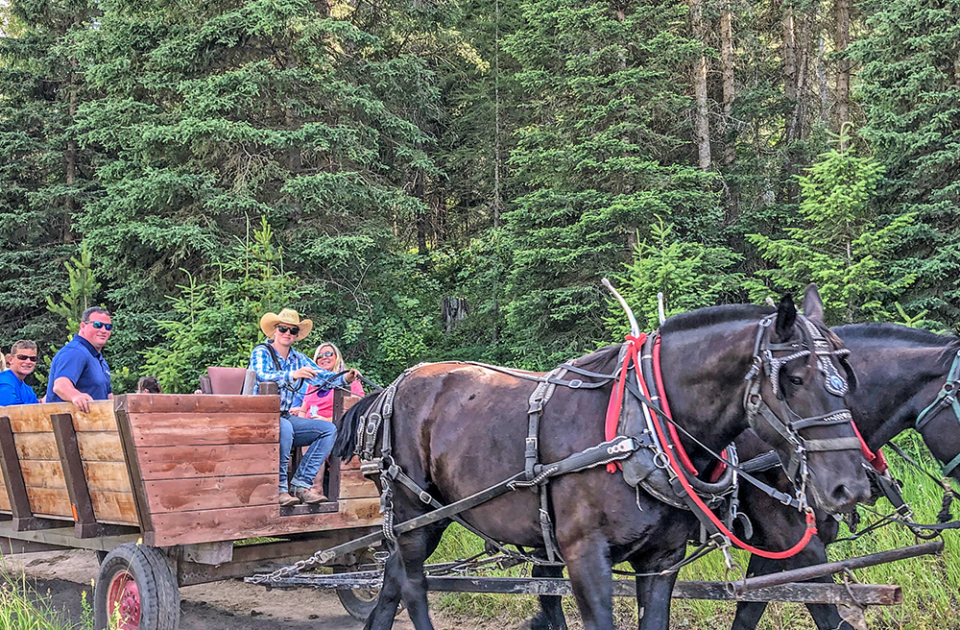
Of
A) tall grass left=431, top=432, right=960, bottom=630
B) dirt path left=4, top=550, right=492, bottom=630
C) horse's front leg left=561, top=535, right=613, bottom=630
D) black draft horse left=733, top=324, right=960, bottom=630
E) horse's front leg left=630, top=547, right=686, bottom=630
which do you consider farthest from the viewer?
dirt path left=4, top=550, right=492, bottom=630

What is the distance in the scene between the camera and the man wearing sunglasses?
7.46 metres

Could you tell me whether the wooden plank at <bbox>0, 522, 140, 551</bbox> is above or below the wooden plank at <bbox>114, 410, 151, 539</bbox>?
below

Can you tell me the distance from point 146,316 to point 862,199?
11.5m

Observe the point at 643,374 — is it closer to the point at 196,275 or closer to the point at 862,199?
the point at 862,199

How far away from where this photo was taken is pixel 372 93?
16.0 metres

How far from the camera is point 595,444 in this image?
379cm

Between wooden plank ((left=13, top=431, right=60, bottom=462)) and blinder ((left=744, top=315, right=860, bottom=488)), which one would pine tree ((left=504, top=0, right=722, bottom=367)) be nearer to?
wooden plank ((left=13, top=431, right=60, bottom=462))

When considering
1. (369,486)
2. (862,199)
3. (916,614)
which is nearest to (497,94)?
(862,199)

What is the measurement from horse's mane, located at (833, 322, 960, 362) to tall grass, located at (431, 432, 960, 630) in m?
1.54

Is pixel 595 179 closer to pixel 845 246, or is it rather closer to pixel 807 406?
pixel 845 246

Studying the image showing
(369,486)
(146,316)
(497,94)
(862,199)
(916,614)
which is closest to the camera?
(916,614)

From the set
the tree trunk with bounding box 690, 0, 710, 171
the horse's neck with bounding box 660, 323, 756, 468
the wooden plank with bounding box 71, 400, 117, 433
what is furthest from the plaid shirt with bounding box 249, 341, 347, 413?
the tree trunk with bounding box 690, 0, 710, 171

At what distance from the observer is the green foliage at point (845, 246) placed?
390 inches

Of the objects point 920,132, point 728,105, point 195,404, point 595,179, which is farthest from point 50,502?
point 728,105
